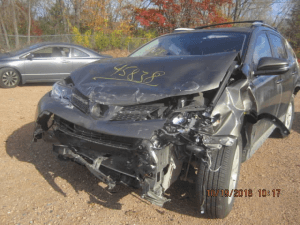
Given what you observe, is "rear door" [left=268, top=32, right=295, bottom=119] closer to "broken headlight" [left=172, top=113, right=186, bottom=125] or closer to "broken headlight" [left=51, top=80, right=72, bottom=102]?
"broken headlight" [left=172, top=113, right=186, bottom=125]

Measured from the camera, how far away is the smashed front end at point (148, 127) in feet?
7.54

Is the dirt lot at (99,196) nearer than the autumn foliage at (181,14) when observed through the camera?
Yes

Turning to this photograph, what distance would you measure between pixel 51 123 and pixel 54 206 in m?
0.83

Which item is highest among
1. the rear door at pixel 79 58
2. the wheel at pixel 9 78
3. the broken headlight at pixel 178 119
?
the broken headlight at pixel 178 119

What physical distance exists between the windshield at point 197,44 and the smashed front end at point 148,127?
70 cm

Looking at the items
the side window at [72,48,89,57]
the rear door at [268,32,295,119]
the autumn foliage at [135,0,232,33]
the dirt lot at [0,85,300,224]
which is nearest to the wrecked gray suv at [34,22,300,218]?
the dirt lot at [0,85,300,224]

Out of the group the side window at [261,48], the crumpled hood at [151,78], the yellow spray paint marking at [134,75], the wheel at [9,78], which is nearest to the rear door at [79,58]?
the wheel at [9,78]

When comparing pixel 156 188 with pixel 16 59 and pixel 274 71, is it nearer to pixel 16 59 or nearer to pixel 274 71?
pixel 274 71

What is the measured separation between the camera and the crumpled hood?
2525mm

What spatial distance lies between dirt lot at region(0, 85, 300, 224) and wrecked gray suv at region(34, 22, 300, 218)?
15.1 inches

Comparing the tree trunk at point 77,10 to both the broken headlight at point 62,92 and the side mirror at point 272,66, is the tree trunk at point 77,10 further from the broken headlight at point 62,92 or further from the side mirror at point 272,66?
the side mirror at point 272,66

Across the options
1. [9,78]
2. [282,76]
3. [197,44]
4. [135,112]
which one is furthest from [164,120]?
[9,78]

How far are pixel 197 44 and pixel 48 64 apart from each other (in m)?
6.70

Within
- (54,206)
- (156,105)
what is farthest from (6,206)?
(156,105)
